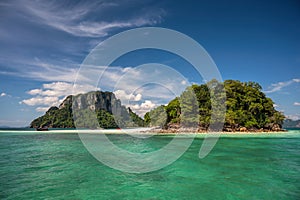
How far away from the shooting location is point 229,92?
1914 inches

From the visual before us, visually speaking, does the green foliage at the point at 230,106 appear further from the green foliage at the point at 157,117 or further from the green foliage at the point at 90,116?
the green foliage at the point at 90,116

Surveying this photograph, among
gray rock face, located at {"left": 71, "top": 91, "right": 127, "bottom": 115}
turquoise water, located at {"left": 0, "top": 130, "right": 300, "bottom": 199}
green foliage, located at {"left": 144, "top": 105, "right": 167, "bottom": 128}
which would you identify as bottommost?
turquoise water, located at {"left": 0, "top": 130, "right": 300, "bottom": 199}

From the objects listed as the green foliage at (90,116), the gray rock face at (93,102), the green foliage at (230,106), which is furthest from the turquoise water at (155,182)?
Answer: the gray rock face at (93,102)

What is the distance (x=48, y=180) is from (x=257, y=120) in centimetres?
5201

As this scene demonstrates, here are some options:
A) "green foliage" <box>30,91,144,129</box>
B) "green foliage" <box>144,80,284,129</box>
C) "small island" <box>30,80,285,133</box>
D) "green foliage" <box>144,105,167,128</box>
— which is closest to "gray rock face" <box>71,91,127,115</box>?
"green foliage" <box>30,91,144,129</box>

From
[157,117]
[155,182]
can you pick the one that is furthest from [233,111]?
[155,182]

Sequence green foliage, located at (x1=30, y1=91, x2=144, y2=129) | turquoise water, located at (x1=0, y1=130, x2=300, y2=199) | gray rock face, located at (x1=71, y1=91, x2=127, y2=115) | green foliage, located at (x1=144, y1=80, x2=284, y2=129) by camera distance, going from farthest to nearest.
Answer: gray rock face, located at (x1=71, y1=91, x2=127, y2=115) → green foliage, located at (x1=30, y1=91, x2=144, y2=129) → green foliage, located at (x1=144, y1=80, x2=284, y2=129) → turquoise water, located at (x1=0, y1=130, x2=300, y2=199)

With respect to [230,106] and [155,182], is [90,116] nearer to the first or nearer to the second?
[230,106]

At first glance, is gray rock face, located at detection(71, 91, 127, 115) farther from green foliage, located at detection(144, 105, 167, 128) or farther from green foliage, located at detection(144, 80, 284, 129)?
green foliage, located at detection(144, 80, 284, 129)

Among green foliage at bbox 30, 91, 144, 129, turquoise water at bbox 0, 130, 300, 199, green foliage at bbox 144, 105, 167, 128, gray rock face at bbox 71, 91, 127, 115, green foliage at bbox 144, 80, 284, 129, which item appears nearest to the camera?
turquoise water at bbox 0, 130, 300, 199

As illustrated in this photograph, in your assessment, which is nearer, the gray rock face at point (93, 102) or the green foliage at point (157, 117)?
the green foliage at point (157, 117)

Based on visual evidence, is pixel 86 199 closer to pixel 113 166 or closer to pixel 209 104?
pixel 113 166

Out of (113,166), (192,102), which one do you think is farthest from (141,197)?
(192,102)

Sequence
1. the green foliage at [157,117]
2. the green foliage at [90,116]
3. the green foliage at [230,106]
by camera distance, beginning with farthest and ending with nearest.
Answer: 1. the green foliage at [90,116]
2. the green foliage at [157,117]
3. the green foliage at [230,106]
